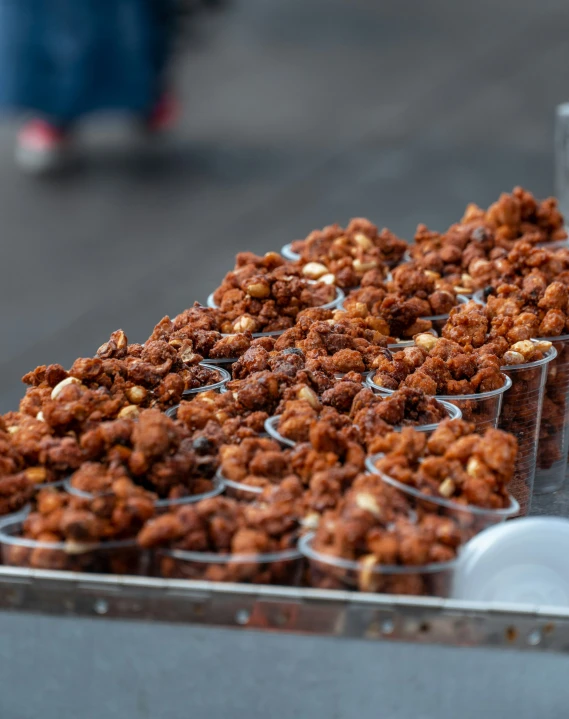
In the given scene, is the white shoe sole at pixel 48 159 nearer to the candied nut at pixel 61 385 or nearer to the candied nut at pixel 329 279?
the candied nut at pixel 329 279

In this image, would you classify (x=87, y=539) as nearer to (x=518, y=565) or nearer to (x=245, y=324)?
(x=518, y=565)

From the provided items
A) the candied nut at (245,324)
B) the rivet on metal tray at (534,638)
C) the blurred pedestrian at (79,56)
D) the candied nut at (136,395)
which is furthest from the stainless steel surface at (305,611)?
the blurred pedestrian at (79,56)

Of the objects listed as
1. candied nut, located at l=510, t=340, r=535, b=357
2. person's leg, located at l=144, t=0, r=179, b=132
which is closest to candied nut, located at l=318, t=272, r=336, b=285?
candied nut, located at l=510, t=340, r=535, b=357

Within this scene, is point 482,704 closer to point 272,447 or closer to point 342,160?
point 272,447

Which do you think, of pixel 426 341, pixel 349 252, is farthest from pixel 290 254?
pixel 426 341

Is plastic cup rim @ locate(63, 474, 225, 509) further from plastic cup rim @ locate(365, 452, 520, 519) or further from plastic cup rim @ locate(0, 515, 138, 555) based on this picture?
plastic cup rim @ locate(365, 452, 520, 519)

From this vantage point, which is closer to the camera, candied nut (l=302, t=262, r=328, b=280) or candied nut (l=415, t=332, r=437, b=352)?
candied nut (l=415, t=332, r=437, b=352)
